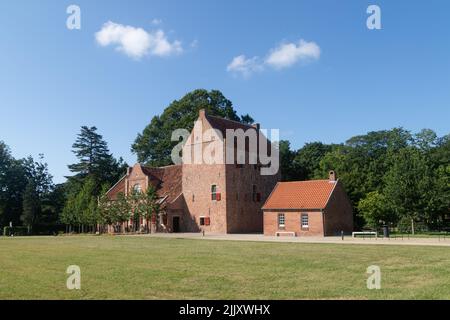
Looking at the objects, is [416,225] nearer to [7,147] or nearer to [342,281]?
[342,281]

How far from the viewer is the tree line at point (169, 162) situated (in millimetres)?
39531

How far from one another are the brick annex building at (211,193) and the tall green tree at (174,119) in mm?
9858

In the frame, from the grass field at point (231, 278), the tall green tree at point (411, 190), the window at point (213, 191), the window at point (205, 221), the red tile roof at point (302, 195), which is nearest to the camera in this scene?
the grass field at point (231, 278)

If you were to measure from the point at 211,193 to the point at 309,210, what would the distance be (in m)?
13.0

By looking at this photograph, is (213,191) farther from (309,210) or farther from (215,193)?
(309,210)

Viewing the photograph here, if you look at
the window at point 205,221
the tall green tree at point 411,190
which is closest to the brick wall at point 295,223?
the tall green tree at point 411,190

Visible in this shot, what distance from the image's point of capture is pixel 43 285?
11.4 meters

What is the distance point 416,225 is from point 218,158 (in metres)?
20.6

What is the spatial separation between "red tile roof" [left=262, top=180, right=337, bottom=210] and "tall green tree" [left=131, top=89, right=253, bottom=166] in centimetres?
2190

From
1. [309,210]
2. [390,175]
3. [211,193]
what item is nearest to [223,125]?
[211,193]

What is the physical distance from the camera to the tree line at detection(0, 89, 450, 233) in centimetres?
3953

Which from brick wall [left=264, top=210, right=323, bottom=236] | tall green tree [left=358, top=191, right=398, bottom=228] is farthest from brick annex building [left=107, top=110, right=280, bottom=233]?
tall green tree [left=358, top=191, right=398, bottom=228]

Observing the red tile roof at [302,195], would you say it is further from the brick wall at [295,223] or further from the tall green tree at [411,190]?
the tall green tree at [411,190]

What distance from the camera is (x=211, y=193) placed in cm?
4941
